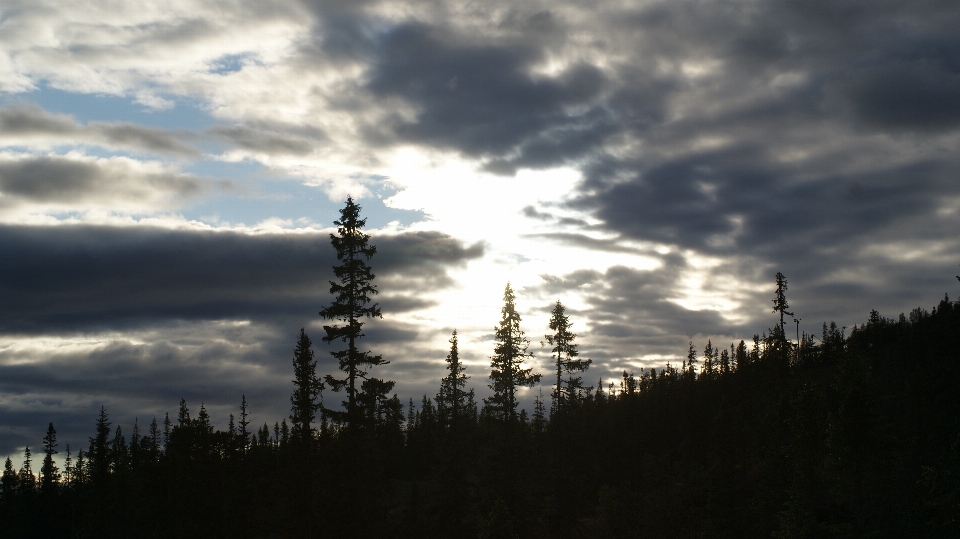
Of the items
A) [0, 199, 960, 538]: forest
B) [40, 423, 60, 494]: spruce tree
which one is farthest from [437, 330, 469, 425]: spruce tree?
[40, 423, 60, 494]: spruce tree

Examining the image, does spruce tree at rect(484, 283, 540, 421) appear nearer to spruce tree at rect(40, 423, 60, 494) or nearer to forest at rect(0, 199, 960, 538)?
forest at rect(0, 199, 960, 538)

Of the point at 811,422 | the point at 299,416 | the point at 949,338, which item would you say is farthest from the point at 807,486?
the point at 949,338

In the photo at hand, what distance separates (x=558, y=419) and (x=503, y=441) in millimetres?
40466

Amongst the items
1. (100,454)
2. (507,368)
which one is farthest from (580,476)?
(100,454)

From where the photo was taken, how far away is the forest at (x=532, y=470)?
3659cm

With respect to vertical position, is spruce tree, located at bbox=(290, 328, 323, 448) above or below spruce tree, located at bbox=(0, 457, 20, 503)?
above

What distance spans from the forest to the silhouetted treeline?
0.45ft

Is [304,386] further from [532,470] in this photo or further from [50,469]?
[50,469]

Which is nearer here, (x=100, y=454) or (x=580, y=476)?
(x=580, y=476)

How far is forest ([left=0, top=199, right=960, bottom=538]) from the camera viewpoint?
36.6m

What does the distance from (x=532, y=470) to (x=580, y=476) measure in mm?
16283

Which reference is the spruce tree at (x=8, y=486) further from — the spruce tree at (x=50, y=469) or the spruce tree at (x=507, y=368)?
the spruce tree at (x=507, y=368)

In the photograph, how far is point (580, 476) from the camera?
58375 millimetres

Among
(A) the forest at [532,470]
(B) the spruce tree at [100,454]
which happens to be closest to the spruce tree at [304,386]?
(A) the forest at [532,470]
